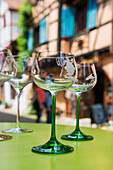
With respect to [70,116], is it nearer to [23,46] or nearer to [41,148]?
[23,46]

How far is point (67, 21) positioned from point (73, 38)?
71 cm

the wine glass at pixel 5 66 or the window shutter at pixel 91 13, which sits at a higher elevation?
the window shutter at pixel 91 13

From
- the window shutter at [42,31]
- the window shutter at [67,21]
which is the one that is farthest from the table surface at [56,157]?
the window shutter at [42,31]

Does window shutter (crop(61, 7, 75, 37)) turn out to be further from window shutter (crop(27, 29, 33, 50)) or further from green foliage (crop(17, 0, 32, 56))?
green foliage (crop(17, 0, 32, 56))

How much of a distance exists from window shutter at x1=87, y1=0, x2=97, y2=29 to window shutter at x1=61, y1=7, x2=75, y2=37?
151 cm

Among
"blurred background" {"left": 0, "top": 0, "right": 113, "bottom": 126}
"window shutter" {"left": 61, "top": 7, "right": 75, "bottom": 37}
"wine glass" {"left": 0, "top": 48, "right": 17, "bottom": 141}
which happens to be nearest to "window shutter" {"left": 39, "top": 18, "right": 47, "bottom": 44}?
"blurred background" {"left": 0, "top": 0, "right": 113, "bottom": 126}

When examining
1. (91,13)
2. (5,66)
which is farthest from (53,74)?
(91,13)

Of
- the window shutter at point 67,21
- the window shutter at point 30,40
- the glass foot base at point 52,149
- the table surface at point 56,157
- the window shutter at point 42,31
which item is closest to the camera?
the table surface at point 56,157

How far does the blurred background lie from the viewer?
829 cm

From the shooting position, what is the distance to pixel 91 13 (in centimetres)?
894

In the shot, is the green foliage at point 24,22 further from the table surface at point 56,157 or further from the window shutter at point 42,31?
the table surface at point 56,157

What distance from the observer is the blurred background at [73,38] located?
8289 mm

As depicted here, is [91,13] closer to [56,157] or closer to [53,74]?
[53,74]

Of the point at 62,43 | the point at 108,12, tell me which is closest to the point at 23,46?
the point at 62,43
